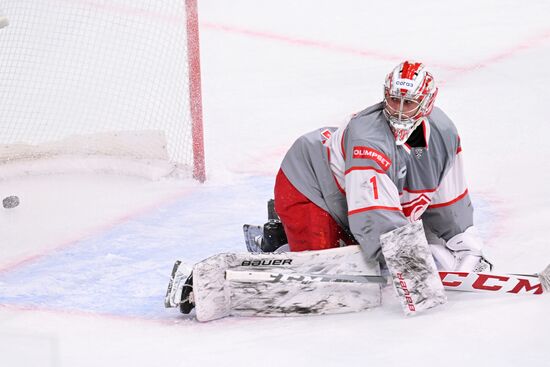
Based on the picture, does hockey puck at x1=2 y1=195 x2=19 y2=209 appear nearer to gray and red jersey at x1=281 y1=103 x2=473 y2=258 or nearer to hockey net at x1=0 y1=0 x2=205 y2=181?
hockey net at x1=0 y1=0 x2=205 y2=181

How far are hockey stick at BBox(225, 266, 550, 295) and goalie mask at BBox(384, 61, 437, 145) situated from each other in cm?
46

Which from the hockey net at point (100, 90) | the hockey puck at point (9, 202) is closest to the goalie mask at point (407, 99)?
the hockey net at point (100, 90)

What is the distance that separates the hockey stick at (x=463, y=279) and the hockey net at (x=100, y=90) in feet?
6.13

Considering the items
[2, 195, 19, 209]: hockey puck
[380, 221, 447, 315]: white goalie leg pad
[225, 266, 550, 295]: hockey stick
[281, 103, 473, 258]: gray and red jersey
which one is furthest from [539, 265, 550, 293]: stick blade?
[2, 195, 19, 209]: hockey puck

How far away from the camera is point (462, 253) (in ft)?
12.4

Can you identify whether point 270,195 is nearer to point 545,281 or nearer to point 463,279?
point 463,279

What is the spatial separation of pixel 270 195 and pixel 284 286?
62.4 inches

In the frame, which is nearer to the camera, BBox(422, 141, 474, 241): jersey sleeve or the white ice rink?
the white ice rink

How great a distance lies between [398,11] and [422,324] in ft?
17.2

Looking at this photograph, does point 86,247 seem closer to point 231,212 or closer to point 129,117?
point 231,212

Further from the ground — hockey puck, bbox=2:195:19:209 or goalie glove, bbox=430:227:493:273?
goalie glove, bbox=430:227:493:273

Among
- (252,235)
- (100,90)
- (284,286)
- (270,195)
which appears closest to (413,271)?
(284,286)

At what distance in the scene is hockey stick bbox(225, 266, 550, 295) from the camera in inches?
134

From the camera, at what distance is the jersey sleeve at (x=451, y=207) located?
3707mm
